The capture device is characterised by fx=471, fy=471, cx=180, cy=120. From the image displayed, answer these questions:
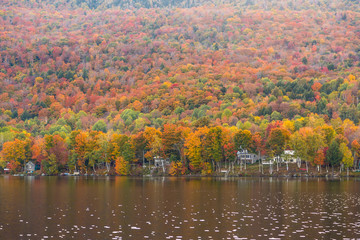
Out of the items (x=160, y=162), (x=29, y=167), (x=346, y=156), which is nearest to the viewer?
(x=346, y=156)

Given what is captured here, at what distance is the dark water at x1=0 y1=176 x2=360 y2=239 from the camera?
41438 millimetres

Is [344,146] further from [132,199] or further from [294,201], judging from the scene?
[132,199]

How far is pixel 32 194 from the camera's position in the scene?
7494 cm

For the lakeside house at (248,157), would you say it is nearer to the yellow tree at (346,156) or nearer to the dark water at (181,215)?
the yellow tree at (346,156)

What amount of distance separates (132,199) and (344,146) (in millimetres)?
71668

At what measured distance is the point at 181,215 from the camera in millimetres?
51844

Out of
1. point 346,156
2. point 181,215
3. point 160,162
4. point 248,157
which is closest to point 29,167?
point 160,162

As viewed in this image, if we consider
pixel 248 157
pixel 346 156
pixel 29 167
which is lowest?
pixel 29 167

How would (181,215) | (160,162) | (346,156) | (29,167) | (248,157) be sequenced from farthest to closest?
(29,167), (160,162), (248,157), (346,156), (181,215)

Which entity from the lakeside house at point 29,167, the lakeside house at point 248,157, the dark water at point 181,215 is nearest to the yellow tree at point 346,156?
the lakeside house at point 248,157

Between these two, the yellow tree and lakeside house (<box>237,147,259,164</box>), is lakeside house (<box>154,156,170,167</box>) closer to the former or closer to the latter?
lakeside house (<box>237,147,259,164</box>)

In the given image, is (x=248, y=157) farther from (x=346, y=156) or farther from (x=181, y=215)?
(x=181, y=215)

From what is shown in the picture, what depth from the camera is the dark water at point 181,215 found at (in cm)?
4144

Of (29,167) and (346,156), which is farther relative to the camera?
(29,167)
